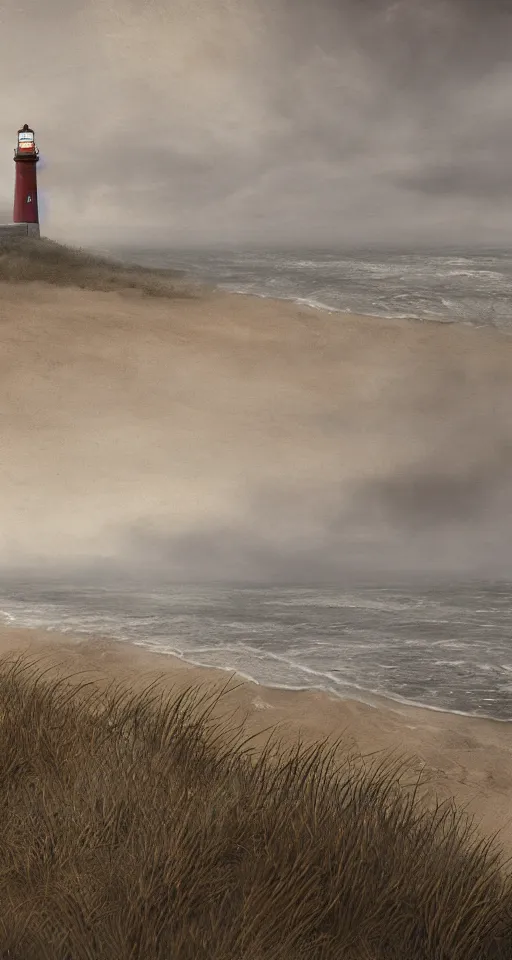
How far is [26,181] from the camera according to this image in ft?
49.1

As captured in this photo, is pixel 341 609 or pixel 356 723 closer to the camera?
pixel 356 723

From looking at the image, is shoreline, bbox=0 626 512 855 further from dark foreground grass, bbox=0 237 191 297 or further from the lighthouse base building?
the lighthouse base building

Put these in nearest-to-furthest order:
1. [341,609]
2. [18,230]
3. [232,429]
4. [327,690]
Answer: [327,690] < [341,609] < [232,429] < [18,230]

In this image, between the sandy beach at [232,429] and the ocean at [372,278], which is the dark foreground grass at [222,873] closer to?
→ the sandy beach at [232,429]

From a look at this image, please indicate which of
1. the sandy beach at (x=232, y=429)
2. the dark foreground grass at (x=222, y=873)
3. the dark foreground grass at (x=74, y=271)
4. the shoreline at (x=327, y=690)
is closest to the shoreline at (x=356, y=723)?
the shoreline at (x=327, y=690)

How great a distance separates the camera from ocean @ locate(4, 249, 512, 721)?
251 inches

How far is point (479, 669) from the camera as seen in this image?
6.57 meters

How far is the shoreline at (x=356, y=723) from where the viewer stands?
4.85m

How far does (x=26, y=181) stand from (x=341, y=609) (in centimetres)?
943

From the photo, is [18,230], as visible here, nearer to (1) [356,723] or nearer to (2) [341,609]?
(2) [341,609]

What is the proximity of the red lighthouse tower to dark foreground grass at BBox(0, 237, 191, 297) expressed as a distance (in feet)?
1.01

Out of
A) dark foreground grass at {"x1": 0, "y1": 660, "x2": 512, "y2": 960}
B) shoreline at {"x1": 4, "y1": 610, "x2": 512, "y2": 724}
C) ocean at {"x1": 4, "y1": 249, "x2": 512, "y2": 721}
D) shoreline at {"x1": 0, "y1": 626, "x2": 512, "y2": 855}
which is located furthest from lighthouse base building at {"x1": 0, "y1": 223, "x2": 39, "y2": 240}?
dark foreground grass at {"x1": 0, "y1": 660, "x2": 512, "y2": 960}

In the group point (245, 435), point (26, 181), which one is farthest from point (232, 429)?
point (26, 181)

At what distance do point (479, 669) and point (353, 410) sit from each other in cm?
569
